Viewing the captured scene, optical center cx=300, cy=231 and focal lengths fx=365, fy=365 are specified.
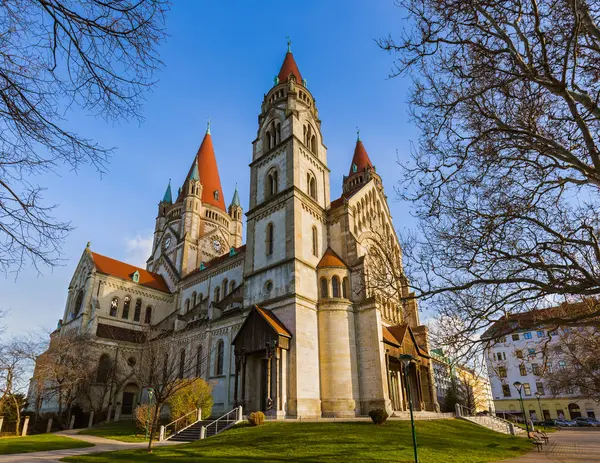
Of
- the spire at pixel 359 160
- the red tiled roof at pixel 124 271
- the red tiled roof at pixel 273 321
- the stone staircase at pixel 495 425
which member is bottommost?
the stone staircase at pixel 495 425

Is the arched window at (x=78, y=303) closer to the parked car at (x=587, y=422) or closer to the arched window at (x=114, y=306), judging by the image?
the arched window at (x=114, y=306)

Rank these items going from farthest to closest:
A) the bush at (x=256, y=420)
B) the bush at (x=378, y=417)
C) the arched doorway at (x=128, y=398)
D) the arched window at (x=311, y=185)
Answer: the arched doorway at (x=128, y=398)
the arched window at (x=311, y=185)
the bush at (x=256, y=420)
the bush at (x=378, y=417)

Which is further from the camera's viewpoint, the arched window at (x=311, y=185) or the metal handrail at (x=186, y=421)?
the arched window at (x=311, y=185)

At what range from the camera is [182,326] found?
3450 cm

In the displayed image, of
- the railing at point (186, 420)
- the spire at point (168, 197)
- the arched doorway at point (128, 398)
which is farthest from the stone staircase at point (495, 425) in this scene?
the spire at point (168, 197)

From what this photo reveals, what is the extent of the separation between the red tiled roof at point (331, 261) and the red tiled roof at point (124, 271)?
2663 cm

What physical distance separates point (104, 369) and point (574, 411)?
202 feet

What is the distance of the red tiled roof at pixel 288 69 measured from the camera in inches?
1398

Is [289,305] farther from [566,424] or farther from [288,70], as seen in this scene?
[566,424]

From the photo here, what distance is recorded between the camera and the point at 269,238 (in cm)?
2766

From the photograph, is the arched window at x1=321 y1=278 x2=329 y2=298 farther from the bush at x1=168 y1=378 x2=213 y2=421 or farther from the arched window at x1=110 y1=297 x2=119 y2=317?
the arched window at x1=110 y1=297 x2=119 y2=317

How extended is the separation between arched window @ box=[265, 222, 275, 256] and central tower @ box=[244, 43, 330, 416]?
0.08 metres

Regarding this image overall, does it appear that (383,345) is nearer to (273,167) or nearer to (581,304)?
(581,304)

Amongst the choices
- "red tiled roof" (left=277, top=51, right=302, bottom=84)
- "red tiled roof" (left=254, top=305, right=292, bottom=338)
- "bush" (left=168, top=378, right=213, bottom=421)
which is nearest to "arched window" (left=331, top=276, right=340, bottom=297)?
"red tiled roof" (left=254, top=305, right=292, bottom=338)
